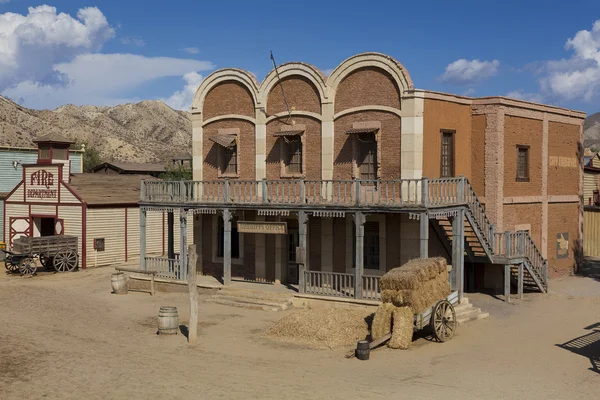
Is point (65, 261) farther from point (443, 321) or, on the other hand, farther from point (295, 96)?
point (443, 321)

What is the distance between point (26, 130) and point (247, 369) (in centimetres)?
8854

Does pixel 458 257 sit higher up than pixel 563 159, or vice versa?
pixel 563 159

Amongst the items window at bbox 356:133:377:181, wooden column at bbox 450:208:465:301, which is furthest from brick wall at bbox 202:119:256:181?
wooden column at bbox 450:208:465:301

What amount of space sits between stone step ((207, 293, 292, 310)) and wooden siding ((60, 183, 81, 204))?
1187 cm

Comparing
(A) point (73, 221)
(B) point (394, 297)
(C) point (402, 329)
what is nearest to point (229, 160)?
(A) point (73, 221)

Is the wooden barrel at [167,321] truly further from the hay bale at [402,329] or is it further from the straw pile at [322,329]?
the hay bale at [402,329]

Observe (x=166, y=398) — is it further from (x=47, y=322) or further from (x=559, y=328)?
(x=559, y=328)

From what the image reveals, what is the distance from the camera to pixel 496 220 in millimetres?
25750

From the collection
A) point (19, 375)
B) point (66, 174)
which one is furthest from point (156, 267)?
point (19, 375)

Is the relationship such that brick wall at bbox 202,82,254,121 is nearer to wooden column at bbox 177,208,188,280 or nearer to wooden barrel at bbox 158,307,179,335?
wooden column at bbox 177,208,188,280

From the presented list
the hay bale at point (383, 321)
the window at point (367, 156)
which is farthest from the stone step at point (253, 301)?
the hay bale at point (383, 321)

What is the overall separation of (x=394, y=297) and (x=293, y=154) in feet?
34.4

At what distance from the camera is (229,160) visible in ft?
94.1

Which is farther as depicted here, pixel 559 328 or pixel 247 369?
pixel 559 328
